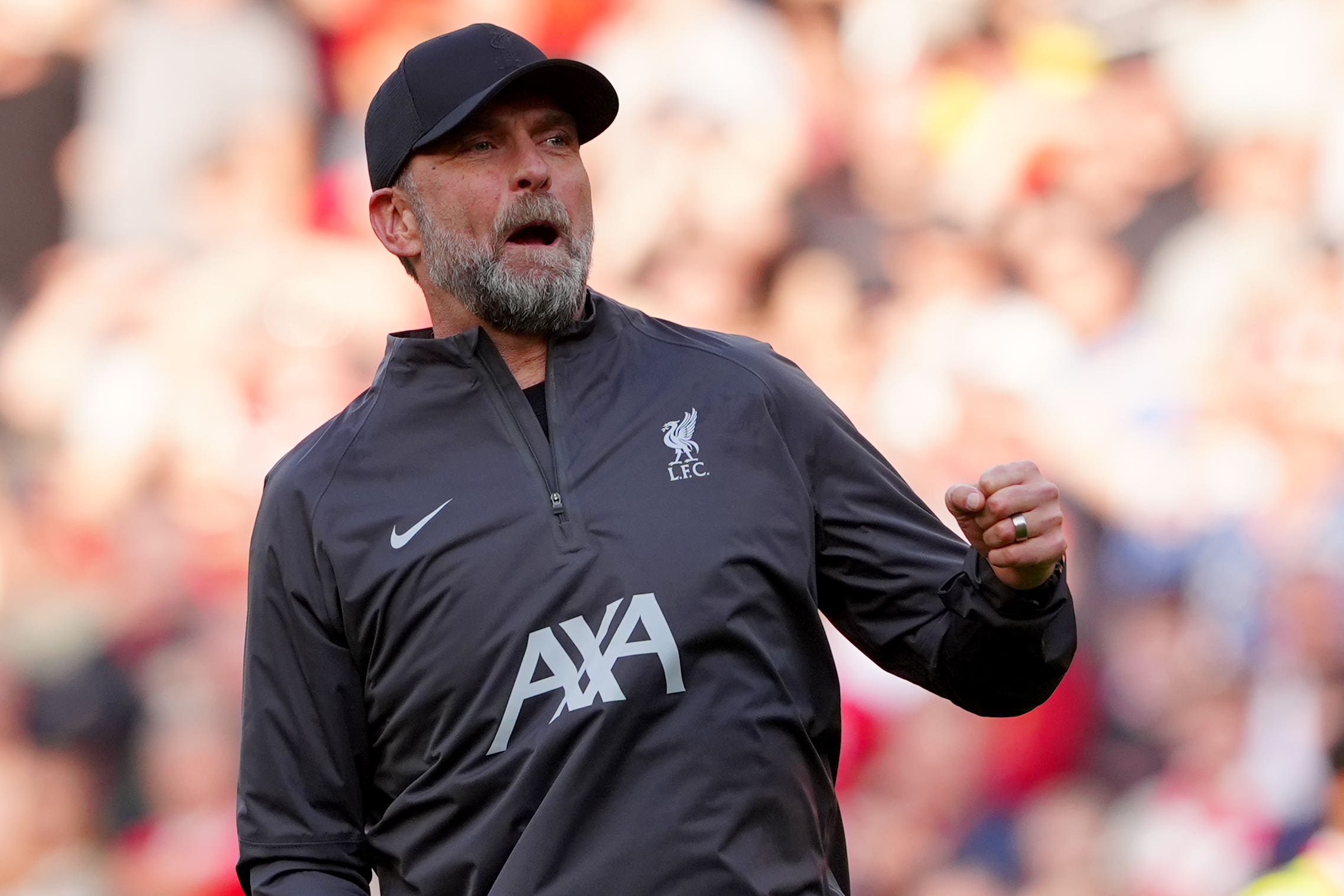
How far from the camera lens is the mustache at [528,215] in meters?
1.89

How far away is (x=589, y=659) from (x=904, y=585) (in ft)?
1.30

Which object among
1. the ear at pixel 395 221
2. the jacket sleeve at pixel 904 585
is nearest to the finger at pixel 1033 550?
the jacket sleeve at pixel 904 585

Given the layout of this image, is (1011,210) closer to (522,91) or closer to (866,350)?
(866,350)

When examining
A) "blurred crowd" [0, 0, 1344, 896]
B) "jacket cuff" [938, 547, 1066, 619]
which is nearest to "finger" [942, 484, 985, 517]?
"jacket cuff" [938, 547, 1066, 619]

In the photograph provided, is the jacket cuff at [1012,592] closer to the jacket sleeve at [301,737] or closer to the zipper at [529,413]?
the zipper at [529,413]

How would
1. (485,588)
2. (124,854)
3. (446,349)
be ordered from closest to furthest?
(485,588)
(446,349)
(124,854)

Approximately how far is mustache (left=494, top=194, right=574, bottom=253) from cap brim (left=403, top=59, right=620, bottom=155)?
4.6 inches

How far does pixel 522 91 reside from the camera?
6.23ft

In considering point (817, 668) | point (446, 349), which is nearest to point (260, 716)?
point (446, 349)

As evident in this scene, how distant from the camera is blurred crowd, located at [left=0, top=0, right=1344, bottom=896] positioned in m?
3.74

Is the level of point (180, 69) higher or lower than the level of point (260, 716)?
higher

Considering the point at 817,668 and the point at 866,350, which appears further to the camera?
the point at 866,350

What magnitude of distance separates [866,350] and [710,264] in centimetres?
44

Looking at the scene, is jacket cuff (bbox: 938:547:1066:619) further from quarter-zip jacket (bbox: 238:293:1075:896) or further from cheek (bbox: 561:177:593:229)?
cheek (bbox: 561:177:593:229)
